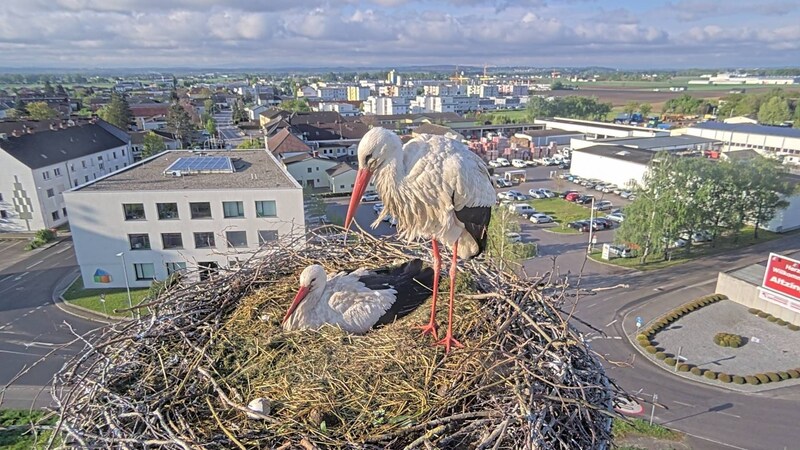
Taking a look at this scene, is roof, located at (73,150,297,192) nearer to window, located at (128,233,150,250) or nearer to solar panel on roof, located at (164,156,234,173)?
solar panel on roof, located at (164,156,234,173)

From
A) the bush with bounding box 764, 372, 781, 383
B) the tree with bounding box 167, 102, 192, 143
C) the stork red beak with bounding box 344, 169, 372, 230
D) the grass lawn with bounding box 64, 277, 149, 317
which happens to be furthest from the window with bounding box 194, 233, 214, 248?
the tree with bounding box 167, 102, 192, 143

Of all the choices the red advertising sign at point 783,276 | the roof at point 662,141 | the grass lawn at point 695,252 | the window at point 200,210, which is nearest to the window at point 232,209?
the window at point 200,210

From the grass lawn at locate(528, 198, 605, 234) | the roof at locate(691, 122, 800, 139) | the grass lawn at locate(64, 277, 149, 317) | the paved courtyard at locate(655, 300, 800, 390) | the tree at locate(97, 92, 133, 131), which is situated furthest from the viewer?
the tree at locate(97, 92, 133, 131)

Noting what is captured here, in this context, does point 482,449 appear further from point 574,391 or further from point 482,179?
point 482,179

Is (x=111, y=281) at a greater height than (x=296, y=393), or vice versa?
(x=296, y=393)

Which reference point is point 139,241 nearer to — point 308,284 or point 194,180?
point 194,180

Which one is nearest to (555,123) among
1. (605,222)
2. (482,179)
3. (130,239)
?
(605,222)

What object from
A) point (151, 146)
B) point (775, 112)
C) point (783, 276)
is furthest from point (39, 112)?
point (775, 112)
